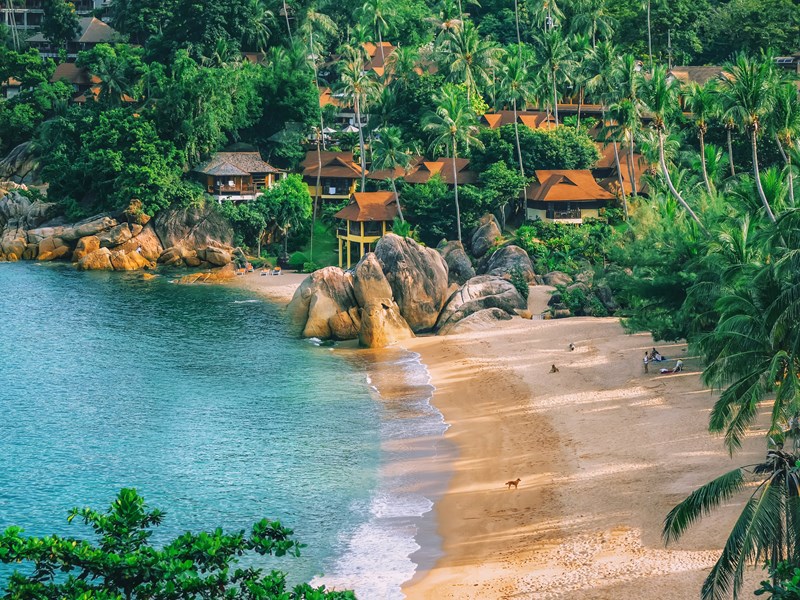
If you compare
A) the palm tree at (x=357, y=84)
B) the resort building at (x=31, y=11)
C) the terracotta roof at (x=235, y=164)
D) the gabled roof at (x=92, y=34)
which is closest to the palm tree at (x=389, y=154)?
the palm tree at (x=357, y=84)

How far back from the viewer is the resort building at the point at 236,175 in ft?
319

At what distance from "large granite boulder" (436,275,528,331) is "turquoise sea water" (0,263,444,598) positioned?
269 inches

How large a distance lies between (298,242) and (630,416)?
179 ft

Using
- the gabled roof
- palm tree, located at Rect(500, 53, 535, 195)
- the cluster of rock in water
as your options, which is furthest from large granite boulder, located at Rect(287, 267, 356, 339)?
the gabled roof

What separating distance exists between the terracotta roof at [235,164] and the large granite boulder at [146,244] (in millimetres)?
7328

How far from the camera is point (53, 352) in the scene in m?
65.4

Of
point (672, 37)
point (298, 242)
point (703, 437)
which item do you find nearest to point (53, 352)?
point (298, 242)

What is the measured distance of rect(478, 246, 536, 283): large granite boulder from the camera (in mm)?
76750

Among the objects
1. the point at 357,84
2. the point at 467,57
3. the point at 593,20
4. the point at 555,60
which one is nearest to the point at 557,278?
the point at 555,60

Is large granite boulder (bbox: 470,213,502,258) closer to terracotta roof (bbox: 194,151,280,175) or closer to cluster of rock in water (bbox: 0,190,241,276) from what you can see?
cluster of rock in water (bbox: 0,190,241,276)

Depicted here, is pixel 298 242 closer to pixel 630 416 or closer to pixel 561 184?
pixel 561 184

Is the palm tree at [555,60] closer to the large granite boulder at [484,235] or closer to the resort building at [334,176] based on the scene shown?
the large granite boulder at [484,235]

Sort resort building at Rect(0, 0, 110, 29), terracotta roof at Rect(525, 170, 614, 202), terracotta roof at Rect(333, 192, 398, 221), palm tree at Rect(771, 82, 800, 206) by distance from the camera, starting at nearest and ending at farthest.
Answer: palm tree at Rect(771, 82, 800, 206), terracotta roof at Rect(525, 170, 614, 202), terracotta roof at Rect(333, 192, 398, 221), resort building at Rect(0, 0, 110, 29)

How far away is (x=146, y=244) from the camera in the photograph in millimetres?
95250
